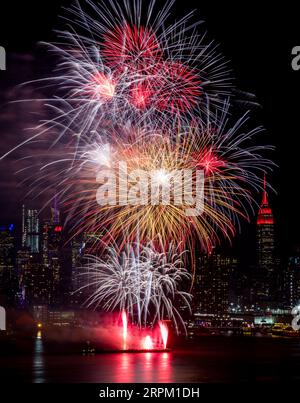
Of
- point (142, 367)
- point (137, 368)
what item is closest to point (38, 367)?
point (137, 368)

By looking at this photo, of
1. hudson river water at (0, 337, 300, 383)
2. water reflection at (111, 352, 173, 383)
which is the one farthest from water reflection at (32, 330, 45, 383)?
water reflection at (111, 352, 173, 383)

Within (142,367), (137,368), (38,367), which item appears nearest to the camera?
(137,368)

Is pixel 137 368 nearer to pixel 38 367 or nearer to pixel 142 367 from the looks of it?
pixel 142 367

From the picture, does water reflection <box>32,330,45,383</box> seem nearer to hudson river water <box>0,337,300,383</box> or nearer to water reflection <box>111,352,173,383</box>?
hudson river water <box>0,337,300,383</box>

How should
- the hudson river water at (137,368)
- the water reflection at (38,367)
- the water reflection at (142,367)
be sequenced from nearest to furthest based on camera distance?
the water reflection at (142,367)
the water reflection at (38,367)
the hudson river water at (137,368)

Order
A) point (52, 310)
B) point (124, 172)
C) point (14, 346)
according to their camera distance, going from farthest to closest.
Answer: point (52, 310)
point (14, 346)
point (124, 172)

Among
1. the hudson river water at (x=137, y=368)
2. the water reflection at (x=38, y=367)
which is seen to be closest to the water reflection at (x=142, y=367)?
the hudson river water at (x=137, y=368)

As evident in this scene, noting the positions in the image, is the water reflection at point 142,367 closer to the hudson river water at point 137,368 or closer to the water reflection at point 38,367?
the hudson river water at point 137,368
